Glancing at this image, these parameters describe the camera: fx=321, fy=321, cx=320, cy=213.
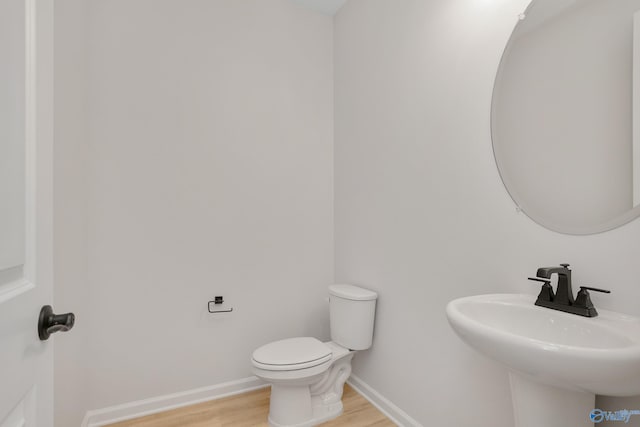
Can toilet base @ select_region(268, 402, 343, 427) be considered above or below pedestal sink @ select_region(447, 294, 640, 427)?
below

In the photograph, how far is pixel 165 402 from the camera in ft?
6.44

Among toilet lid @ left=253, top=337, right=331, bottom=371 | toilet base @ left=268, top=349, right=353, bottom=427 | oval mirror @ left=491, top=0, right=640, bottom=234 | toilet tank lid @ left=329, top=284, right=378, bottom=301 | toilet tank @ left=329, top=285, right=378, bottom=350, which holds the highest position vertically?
oval mirror @ left=491, top=0, right=640, bottom=234

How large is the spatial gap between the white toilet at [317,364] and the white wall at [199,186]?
40 cm

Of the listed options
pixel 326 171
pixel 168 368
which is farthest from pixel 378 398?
pixel 326 171

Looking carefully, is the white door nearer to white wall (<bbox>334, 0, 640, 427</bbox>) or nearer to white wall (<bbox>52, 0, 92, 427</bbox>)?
white wall (<bbox>52, 0, 92, 427</bbox>)

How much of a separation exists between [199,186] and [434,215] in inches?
56.9

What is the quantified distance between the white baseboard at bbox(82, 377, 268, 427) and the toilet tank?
0.72 m

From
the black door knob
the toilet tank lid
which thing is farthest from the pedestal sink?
the black door knob

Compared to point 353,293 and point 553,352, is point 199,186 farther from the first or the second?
point 553,352

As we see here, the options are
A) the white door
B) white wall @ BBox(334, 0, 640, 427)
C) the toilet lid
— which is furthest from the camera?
the toilet lid

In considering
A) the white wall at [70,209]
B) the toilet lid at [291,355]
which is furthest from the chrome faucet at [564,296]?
the white wall at [70,209]

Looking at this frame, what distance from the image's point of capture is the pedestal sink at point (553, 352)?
0.72 metres

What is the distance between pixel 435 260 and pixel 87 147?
6.53 ft

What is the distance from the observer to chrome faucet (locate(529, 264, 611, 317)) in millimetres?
987
